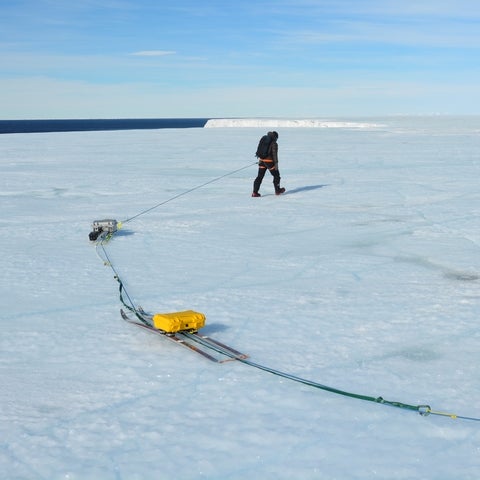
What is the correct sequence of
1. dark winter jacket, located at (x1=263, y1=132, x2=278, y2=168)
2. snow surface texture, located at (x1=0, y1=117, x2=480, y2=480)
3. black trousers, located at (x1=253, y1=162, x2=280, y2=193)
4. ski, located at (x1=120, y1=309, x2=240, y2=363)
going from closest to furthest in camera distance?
snow surface texture, located at (x1=0, y1=117, x2=480, y2=480) → ski, located at (x1=120, y1=309, x2=240, y2=363) → dark winter jacket, located at (x1=263, y1=132, x2=278, y2=168) → black trousers, located at (x1=253, y1=162, x2=280, y2=193)

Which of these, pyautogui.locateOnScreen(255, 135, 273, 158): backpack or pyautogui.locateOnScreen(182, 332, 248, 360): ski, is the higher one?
pyautogui.locateOnScreen(255, 135, 273, 158): backpack

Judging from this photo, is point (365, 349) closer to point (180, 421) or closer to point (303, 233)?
point (180, 421)

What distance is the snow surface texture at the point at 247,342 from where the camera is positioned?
2.74 m

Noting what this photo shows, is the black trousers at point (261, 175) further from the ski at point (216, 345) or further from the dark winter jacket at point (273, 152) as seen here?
the ski at point (216, 345)

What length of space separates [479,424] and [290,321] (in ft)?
5.29

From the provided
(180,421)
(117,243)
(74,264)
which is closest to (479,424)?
(180,421)

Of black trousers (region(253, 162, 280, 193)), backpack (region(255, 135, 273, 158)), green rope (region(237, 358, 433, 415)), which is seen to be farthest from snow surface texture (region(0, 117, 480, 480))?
backpack (region(255, 135, 273, 158))

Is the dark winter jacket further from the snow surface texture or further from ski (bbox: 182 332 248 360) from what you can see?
ski (bbox: 182 332 248 360)

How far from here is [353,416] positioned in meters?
3.05

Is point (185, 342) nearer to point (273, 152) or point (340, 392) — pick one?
point (340, 392)

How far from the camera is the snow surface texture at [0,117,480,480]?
2736mm

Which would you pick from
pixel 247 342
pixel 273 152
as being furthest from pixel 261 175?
pixel 247 342

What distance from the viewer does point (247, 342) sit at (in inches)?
157

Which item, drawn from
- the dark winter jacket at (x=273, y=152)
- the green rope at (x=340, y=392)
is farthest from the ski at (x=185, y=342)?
the dark winter jacket at (x=273, y=152)
